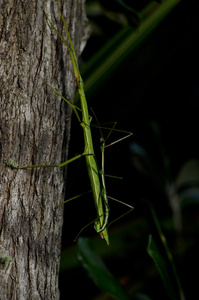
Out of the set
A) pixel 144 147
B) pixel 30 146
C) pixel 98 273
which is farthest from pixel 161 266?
Answer: pixel 144 147

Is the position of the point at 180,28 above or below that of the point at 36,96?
above

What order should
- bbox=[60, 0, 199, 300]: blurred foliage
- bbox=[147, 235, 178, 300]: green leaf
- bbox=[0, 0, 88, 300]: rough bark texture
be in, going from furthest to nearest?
bbox=[60, 0, 199, 300]: blurred foliage → bbox=[147, 235, 178, 300]: green leaf → bbox=[0, 0, 88, 300]: rough bark texture

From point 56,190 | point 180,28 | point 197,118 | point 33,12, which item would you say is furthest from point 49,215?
point 197,118

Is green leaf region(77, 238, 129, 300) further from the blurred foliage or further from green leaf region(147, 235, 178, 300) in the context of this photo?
green leaf region(147, 235, 178, 300)

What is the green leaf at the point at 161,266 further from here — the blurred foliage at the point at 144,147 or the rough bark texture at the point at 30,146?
the rough bark texture at the point at 30,146

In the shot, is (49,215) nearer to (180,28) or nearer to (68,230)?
(180,28)

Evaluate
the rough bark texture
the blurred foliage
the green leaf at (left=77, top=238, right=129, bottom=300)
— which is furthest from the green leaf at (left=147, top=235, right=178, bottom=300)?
the rough bark texture
